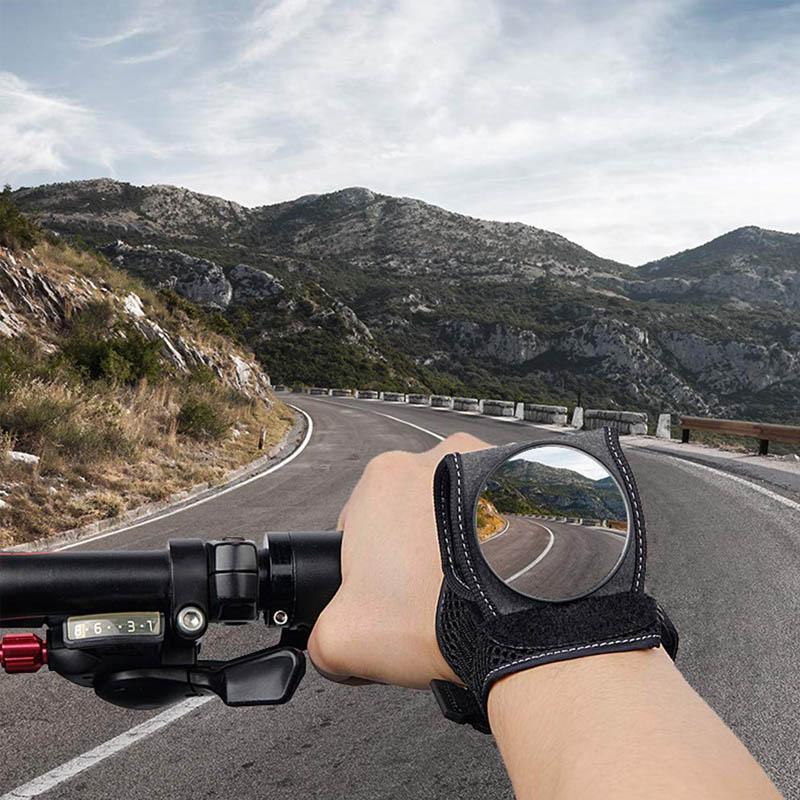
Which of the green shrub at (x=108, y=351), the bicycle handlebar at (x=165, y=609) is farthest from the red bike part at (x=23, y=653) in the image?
the green shrub at (x=108, y=351)

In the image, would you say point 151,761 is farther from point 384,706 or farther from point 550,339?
point 550,339

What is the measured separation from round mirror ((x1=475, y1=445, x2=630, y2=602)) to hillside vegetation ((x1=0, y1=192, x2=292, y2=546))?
1008cm

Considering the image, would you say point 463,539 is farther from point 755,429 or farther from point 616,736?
point 755,429

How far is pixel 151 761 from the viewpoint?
3971 mm

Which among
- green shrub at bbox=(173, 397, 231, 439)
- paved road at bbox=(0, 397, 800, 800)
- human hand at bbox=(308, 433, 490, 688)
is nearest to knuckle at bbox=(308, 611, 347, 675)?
human hand at bbox=(308, 433, 490, 688)

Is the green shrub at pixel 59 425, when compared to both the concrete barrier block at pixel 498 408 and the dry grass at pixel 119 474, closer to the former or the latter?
the dry grass at pixel 119 474

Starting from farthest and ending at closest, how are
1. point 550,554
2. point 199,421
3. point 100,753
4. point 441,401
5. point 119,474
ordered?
point 441,401 < point 199,421 < point 119,474 < point 100,753 < point 550,554

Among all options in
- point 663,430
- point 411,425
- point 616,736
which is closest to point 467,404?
point 411,425

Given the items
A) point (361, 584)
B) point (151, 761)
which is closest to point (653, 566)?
point (151, 761)

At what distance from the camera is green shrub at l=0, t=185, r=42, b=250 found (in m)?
22.2

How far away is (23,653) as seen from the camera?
45.8 inches

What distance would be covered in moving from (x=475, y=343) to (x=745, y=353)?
1331 inches

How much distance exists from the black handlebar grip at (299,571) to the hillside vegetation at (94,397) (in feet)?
31.9

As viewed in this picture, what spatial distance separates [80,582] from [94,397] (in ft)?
50.5
